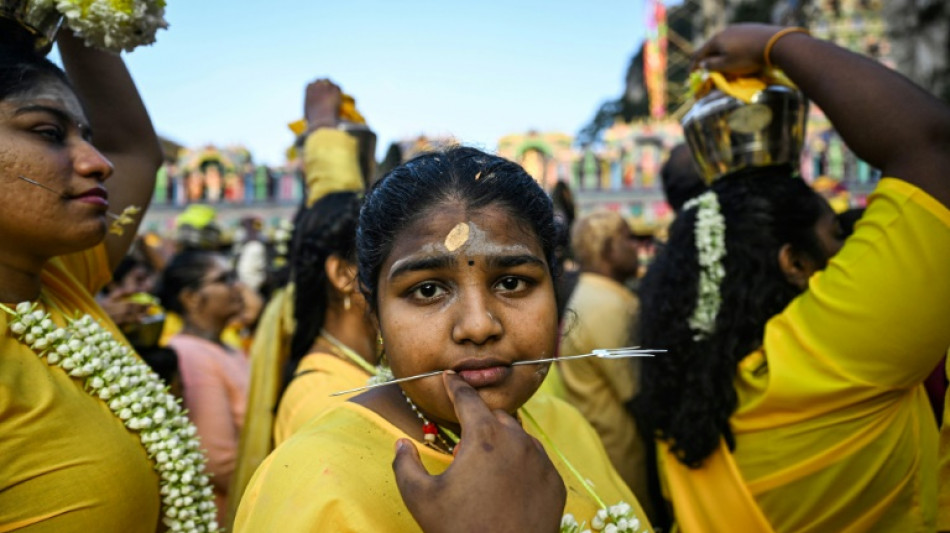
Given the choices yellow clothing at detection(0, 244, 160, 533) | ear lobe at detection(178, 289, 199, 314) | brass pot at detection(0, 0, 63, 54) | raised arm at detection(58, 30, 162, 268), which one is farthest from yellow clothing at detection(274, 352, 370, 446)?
ear lobe at detection(178, 289, 199, 314)

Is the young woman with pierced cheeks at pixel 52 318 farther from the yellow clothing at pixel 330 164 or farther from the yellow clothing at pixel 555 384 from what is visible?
the yellow clothing at pixel 555 384

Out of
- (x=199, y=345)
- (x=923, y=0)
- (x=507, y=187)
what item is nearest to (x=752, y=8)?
(x=923, y=0)

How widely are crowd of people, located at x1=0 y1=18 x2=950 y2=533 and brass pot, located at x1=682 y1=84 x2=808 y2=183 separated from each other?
2.5 inches

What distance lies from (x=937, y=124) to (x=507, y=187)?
136 centimetres

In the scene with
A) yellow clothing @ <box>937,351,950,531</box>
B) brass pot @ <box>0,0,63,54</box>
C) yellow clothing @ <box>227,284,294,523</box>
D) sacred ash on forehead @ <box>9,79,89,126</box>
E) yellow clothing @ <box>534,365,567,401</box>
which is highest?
brass pot @ <box>0,0,63,54</box>

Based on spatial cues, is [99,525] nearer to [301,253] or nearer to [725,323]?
[301,253]

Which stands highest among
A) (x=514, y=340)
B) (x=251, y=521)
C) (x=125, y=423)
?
(x=514, y=340)

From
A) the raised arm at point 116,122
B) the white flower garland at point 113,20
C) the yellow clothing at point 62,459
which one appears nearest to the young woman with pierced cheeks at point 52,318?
the yellow clothing at point 62,459

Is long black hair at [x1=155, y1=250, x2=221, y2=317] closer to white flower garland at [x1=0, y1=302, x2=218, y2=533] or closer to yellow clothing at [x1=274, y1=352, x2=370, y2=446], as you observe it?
yellow clothing at [x1=274, y1=352, x2=370, y2=446]

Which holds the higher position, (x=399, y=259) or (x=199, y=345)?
(x=399, y=259)

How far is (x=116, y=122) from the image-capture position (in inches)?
99.3

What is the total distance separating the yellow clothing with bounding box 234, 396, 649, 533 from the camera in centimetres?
129

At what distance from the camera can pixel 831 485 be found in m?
2.21

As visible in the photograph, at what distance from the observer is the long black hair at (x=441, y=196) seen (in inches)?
61.0
